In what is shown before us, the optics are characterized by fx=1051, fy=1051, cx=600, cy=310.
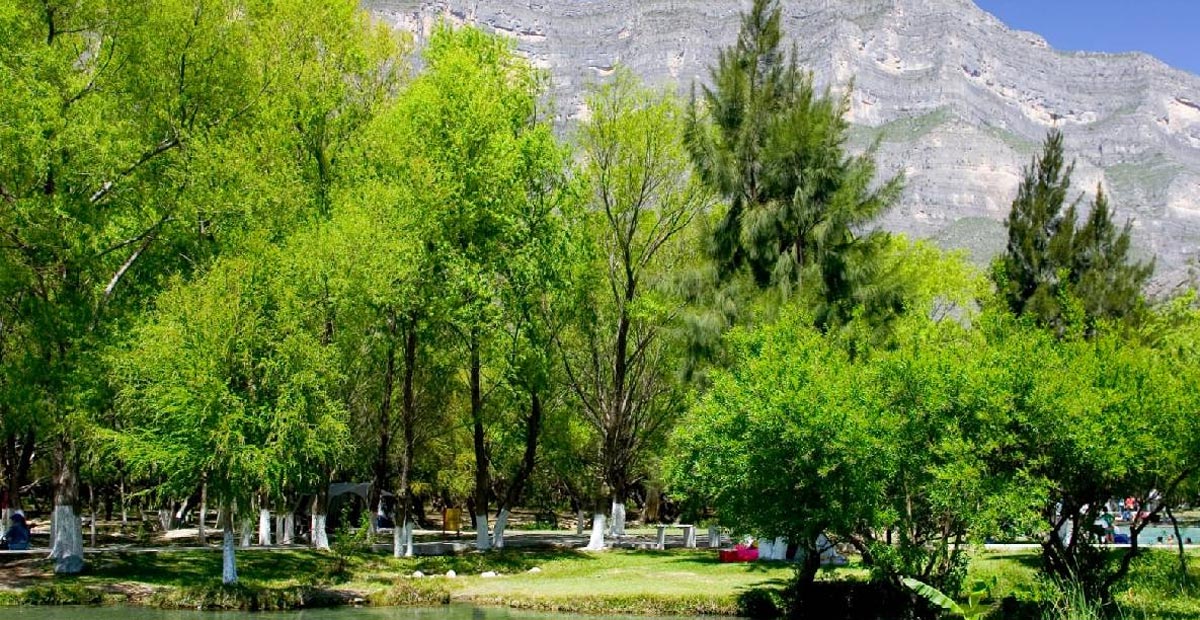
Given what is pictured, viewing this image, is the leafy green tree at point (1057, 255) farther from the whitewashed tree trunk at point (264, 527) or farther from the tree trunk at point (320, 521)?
the whitewashed tree trunk at point (264, 527)

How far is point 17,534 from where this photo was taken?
104 feet

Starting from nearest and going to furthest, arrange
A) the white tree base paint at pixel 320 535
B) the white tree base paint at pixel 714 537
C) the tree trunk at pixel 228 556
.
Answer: the tree trunk at pixel 228 556, the white tree base paint at pixel 320 535, the white tree base paint at pixel 714 537

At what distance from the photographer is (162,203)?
95.6 ft

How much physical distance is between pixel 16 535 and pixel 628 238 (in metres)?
22.5

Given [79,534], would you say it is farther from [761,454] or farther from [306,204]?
[761,454]

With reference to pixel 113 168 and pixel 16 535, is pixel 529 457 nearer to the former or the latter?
pixel 16 535

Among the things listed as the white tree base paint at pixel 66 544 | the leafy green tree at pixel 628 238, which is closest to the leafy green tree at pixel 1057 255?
the leafy green tree at pixel 628 238

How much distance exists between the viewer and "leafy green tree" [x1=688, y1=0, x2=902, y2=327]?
1297 inches

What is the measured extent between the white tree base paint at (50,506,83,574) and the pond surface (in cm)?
294

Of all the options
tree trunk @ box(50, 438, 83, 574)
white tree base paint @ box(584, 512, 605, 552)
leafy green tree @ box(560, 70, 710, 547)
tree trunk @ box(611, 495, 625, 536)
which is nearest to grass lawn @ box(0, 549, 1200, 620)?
tree trunk @ box(50, 438, 83, 574)

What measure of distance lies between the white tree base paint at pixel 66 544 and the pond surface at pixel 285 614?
294 centimetres

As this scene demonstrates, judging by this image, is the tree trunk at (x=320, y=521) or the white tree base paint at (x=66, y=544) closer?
the white tree base paint at (x=66, y=544)

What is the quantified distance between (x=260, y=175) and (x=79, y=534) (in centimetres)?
1089

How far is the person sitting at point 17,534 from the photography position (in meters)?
31.3
